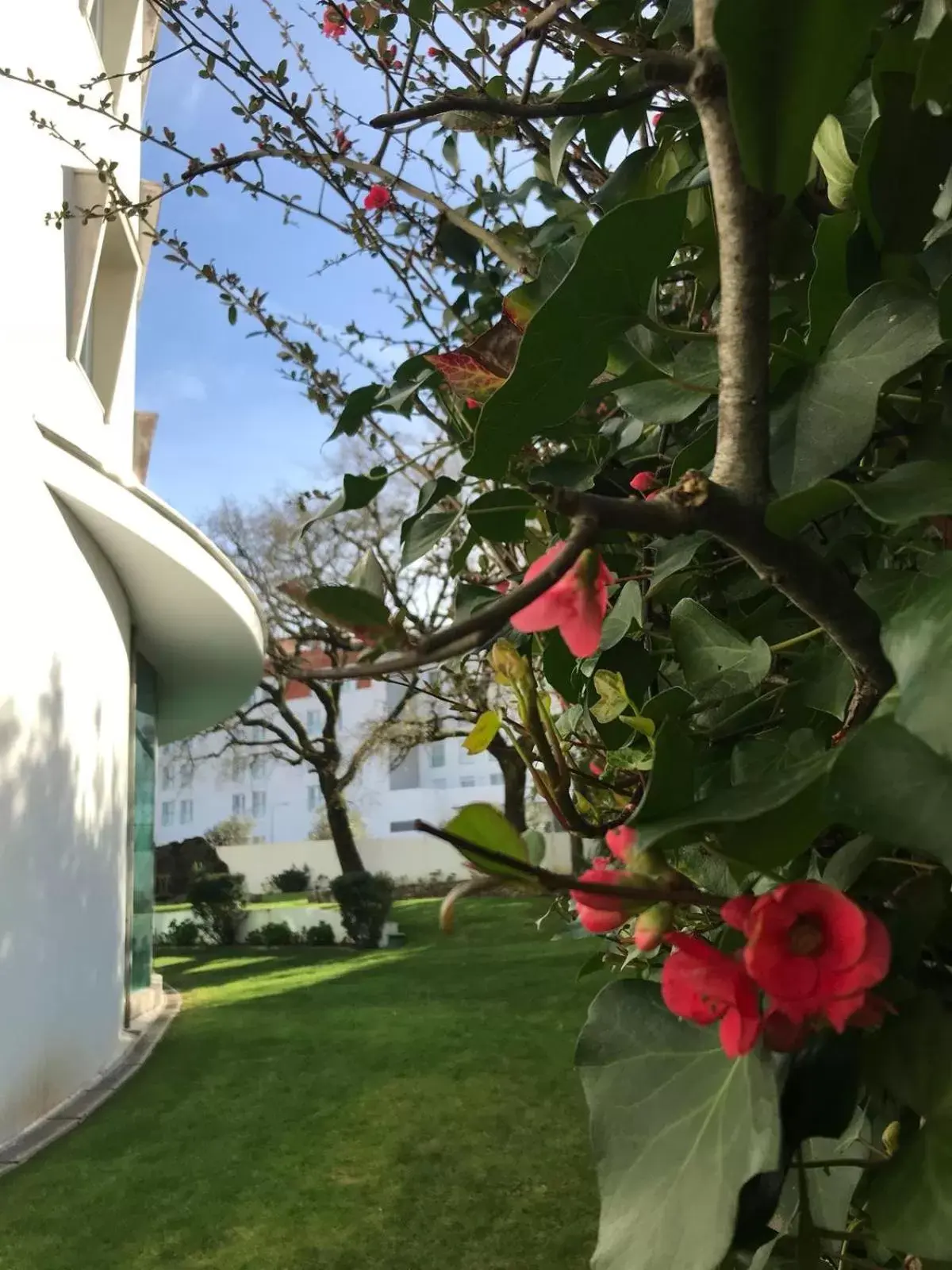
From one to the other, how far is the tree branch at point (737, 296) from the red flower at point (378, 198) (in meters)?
0.80

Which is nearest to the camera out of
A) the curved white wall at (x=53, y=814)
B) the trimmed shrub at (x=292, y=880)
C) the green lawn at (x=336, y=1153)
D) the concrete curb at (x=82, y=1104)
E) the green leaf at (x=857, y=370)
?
the green leaf at (x=857, y=370)

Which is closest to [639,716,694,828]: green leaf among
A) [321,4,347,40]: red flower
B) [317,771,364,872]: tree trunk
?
[321,4,347,40]: red flower

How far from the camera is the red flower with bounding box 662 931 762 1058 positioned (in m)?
0.25

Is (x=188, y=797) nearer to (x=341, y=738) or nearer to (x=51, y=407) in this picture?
(x=341, y=738)

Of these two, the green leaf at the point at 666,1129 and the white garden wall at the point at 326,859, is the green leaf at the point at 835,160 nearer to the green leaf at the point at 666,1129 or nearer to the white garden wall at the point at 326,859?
the green leaf at the point at 666,1129

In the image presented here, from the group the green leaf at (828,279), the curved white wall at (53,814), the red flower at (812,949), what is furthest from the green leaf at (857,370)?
the curved white wall at (53,814)

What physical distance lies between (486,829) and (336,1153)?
2.77 metres

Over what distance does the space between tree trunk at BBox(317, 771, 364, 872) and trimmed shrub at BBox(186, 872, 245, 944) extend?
1.47m

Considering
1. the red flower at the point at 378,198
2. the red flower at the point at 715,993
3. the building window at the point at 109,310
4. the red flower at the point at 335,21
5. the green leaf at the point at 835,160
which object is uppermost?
the building window at the point at 109,310

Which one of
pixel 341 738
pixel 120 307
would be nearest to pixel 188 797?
pixel 341 738

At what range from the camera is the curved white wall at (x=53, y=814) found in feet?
9.93

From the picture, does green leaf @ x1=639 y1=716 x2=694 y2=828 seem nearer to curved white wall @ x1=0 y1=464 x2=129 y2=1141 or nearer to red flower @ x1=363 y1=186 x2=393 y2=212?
red flower @ x1=363 y1=186 x2=393 y2=212

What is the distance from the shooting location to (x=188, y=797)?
625 inches

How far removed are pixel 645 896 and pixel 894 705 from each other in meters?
0.08
